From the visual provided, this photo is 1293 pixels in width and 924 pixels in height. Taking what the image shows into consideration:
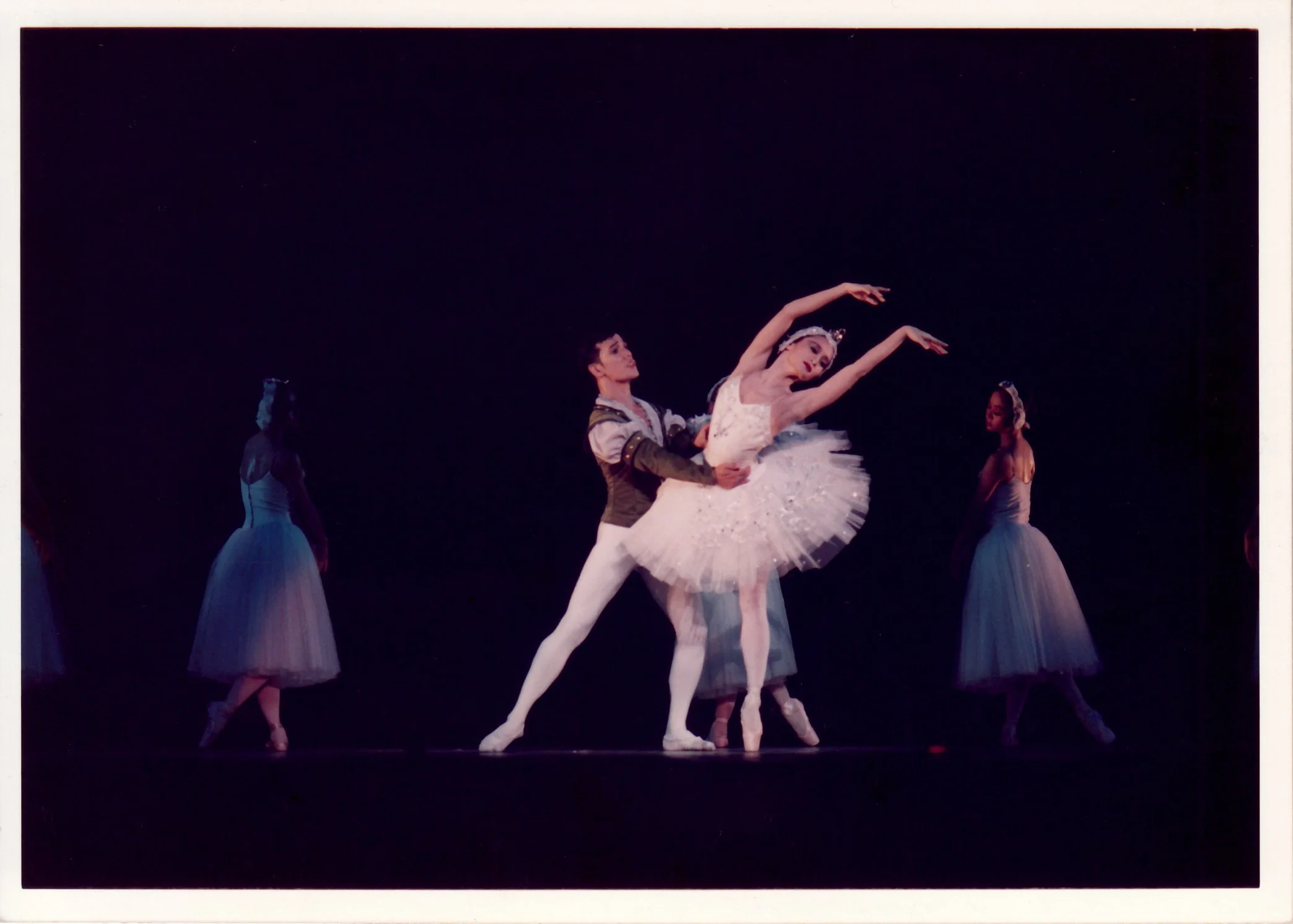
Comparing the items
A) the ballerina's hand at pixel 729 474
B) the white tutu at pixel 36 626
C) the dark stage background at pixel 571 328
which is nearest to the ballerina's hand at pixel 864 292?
the dark stage background at pixel 571 328

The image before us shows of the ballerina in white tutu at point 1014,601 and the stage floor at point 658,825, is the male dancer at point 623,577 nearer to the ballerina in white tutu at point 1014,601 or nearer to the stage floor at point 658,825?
the stage floor at point 658,825

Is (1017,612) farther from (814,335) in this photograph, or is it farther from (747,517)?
(814,335)

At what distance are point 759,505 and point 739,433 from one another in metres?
0.23

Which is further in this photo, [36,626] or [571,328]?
[571,328]

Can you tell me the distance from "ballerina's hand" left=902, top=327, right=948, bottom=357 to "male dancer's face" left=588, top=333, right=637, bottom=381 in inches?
34.0

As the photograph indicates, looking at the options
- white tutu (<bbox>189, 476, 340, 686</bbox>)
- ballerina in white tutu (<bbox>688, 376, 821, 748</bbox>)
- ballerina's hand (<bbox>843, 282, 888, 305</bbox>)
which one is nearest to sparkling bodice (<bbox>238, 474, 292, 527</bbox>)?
white tutu (<bbox>189, 476, 340, 686</bbox>)

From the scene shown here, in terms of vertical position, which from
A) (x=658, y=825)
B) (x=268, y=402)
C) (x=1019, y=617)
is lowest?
(x=658, y=825)

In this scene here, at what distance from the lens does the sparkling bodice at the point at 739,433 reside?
16.1ft

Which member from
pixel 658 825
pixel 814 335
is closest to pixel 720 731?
pixel 658 825

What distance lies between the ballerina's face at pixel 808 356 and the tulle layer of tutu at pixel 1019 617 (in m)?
0.78

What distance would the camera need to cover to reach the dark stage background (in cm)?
514

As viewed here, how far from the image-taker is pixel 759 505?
4.93 m

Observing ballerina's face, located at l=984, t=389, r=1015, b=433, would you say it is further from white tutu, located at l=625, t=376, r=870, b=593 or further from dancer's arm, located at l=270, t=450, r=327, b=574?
dancer's arm, located at l=270, t=450, r=327, b=574

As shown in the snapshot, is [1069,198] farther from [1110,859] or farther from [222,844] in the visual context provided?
[222,844]
